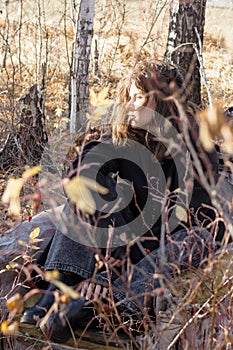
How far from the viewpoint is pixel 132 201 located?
123 inches

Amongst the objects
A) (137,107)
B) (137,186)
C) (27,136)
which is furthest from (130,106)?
(27,136)

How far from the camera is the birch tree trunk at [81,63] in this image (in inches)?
231

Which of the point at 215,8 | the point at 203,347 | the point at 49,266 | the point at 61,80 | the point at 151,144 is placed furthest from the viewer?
the point at 215,8

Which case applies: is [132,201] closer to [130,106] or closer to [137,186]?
[137,186]

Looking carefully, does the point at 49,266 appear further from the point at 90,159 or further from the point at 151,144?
the point at 151,144

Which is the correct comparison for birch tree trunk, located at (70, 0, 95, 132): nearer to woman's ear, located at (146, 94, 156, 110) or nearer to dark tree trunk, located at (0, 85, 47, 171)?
dark tree trunk, located at (0, 85, 47, 171)

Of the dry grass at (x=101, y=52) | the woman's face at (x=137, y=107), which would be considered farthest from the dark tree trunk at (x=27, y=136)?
the woman's face at (x=137, y=107)

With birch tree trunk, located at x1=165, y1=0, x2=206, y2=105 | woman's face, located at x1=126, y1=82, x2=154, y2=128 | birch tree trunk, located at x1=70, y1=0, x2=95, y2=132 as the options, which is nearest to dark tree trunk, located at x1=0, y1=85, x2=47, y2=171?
birch tree trunk, located at x1=70, y1=0, x2=95, y2=132

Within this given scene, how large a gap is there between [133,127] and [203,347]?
1161 millimetres

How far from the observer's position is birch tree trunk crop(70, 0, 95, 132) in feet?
19.3

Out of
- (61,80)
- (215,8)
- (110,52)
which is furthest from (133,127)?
(215,8)

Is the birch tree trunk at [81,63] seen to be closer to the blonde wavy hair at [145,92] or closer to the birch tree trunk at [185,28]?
the birch tree trunk at [185,28]

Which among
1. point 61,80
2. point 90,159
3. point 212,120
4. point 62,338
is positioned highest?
point 212,120

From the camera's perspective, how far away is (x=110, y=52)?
968 centimetres
